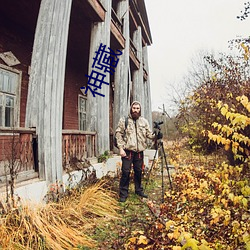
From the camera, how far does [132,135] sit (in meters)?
4.84

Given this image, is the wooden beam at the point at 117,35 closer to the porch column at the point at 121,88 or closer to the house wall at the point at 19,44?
the porch column at the point at 121,88

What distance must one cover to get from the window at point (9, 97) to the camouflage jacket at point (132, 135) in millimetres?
3326

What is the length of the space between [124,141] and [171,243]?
8.13ft

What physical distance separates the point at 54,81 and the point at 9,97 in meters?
3.43

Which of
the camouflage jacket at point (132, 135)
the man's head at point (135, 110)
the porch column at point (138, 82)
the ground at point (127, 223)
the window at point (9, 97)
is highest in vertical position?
the porch column at point (138, 82)

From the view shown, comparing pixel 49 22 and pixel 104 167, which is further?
pixel 104 167

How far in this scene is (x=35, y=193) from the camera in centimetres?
363

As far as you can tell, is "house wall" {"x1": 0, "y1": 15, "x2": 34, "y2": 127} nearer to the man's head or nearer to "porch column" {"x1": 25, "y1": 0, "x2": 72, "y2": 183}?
"porch column" {"x1": 25, "y1": 0, "x2": 72, "y2": 183}

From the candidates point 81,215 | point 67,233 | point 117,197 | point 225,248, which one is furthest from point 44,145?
point 225,248

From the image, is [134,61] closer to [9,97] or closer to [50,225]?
[9,97]

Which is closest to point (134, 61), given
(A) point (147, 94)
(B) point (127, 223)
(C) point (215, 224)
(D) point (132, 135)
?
(A) point (147, 94)

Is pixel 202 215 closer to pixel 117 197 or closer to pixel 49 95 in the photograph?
pixel 117 197

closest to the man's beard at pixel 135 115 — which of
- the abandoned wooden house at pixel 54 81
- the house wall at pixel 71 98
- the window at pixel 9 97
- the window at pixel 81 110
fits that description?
the abandoned wooden house at pixel 54 81

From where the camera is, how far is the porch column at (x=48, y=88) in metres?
3.99
